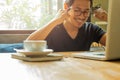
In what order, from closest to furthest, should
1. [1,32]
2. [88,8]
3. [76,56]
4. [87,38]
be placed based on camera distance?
[76,56]
[88,8]
[87,38]
[1,32]

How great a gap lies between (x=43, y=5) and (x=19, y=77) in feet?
8.53

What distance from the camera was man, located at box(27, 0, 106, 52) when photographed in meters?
1.91

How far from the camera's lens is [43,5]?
3.19 meters

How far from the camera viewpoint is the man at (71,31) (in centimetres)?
191

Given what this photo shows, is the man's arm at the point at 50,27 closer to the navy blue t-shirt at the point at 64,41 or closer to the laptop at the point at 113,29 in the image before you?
the navy blue t-shirt at the point at 64,41

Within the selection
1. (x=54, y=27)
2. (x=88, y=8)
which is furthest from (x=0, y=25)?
(x=88, y=8)

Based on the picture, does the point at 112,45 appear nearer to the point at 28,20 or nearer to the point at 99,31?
the point at 99,31

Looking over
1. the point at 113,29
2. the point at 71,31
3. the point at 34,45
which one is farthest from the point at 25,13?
the point at 113,29

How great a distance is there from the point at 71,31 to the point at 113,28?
1.08 m

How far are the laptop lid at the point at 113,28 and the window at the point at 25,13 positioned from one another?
89.1 inches

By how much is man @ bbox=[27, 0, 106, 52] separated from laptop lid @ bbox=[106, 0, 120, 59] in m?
0.94

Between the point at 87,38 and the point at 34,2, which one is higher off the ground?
the point at 34,2

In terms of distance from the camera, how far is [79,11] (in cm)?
193

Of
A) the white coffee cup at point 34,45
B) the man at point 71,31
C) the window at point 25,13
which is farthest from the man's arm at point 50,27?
the window at point 25,13
